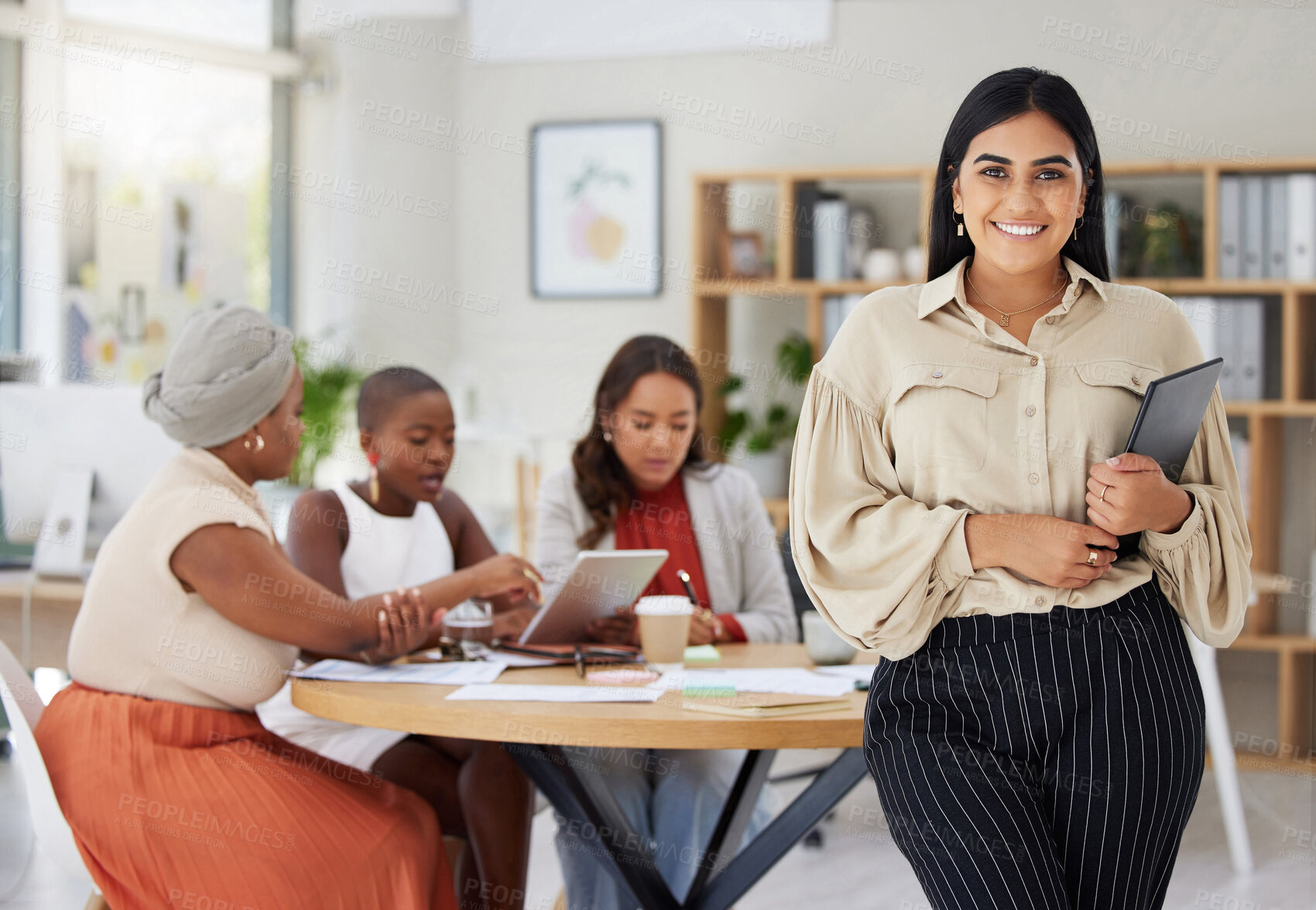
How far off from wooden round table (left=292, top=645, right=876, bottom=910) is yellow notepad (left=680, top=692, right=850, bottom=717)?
2cm

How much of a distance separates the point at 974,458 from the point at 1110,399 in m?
0.18

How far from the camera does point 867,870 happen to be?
3.37 metres

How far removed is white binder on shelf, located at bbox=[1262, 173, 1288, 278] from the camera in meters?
4.24

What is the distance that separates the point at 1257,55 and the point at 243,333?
392 cm

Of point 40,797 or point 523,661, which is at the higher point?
point 523,661

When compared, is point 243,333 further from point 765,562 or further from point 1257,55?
point 1257,55

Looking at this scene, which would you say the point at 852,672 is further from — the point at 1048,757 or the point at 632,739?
the point at 1048,757

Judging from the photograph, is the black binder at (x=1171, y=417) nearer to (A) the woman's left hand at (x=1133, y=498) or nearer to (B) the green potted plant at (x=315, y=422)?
(A) the woman's left hand at (x=1133, y=498)

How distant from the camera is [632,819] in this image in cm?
234

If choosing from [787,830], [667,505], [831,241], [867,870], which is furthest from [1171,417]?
[831,241]

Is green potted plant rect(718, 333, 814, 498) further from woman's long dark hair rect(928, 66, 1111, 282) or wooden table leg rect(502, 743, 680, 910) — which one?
woman's long dark hair rect(928, 66, 1111, 282)

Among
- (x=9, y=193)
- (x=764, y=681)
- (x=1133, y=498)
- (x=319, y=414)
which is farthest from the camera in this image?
(x=319, y=414)

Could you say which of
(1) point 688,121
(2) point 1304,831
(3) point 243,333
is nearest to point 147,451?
(3) point 243,333

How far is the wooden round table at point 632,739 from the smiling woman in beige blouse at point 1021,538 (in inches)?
11.8
